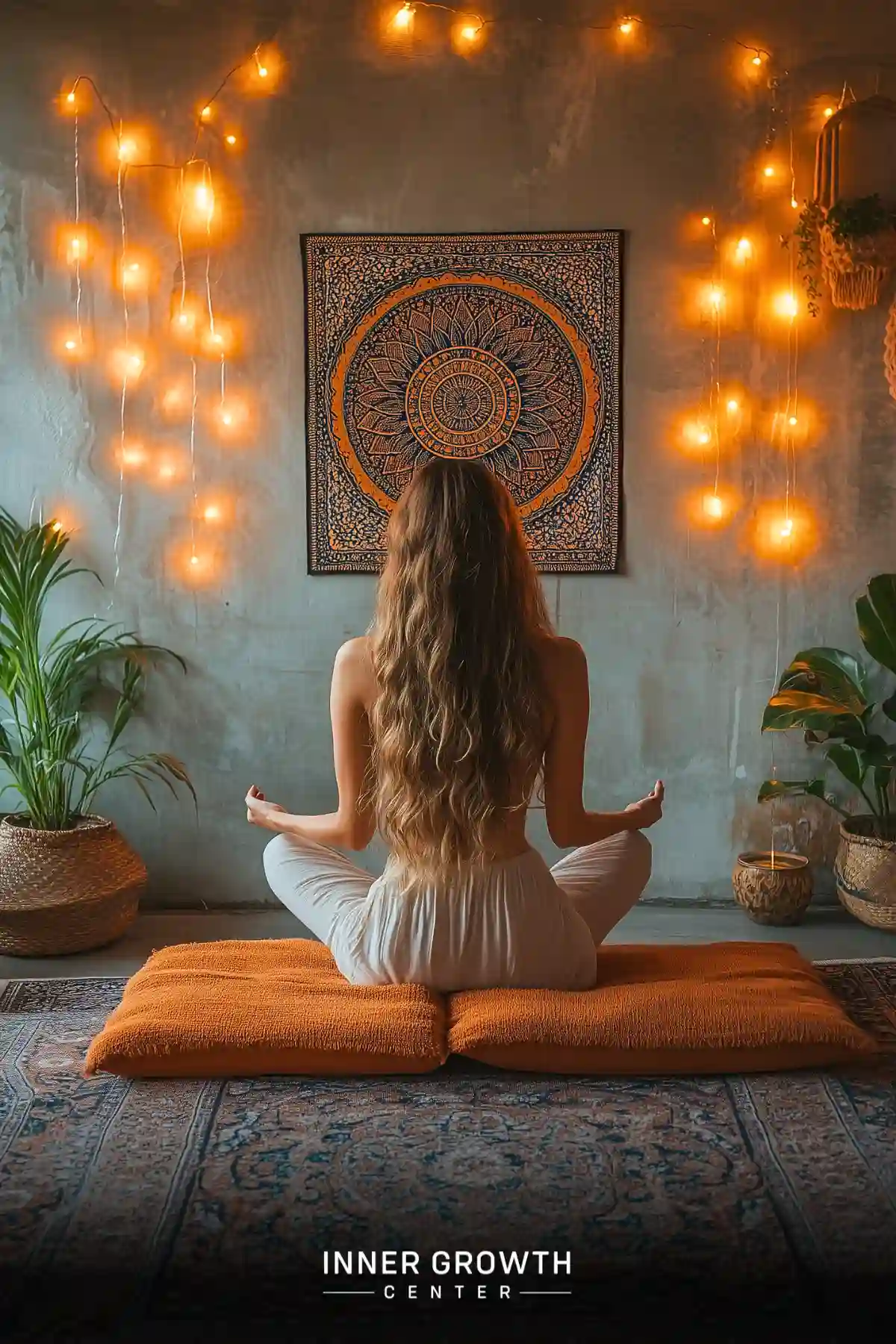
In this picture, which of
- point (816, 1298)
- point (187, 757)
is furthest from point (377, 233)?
point (816, 1298)

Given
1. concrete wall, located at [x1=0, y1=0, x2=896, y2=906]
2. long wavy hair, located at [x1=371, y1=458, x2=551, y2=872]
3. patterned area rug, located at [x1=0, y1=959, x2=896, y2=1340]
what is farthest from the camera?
concrete wall, located at [x1=0, y1=0, x2=896, y2=906]

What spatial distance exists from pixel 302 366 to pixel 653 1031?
7.84 ft

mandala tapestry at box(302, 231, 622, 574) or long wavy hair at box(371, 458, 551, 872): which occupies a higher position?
mandala tapestry at box(302, 231, 622, 574)

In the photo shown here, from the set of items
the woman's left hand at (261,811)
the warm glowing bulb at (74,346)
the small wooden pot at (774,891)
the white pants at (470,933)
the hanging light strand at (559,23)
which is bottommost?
the small wooden pot at (774,891)

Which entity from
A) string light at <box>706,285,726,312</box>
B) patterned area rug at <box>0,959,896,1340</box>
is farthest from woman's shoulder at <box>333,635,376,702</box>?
string light at <box>706,285,726,312</box>

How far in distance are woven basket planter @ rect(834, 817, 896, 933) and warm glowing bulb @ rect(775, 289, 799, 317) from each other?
1.56 metres

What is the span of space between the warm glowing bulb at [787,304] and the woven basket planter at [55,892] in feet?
8.24

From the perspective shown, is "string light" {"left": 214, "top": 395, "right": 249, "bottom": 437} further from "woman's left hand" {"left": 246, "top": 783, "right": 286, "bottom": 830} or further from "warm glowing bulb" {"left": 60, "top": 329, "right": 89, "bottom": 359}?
"woman's left hand" {"left": 246, "top": 783, "right": 286, "bottom": 830}

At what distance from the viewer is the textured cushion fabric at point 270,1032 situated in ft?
6.64

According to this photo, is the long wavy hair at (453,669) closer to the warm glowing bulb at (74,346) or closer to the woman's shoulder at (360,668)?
the woman's shoulder at (360,668)

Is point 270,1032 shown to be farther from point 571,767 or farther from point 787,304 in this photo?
point 787,304

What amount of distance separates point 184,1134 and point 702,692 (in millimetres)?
2385

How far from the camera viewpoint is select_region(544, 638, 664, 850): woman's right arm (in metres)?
2.25

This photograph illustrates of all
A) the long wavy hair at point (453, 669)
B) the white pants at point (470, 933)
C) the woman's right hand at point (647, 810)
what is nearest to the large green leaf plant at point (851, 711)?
the woman's right hand at point (647, 810)
